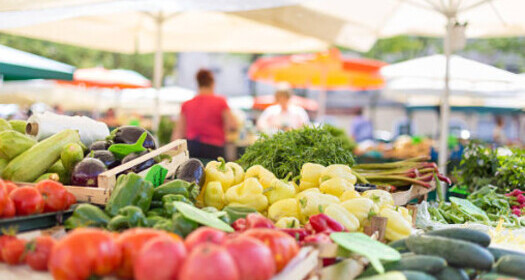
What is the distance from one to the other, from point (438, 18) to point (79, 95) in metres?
17.7

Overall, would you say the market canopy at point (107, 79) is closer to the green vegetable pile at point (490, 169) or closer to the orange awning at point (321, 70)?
the orange awning at point (321, 70)

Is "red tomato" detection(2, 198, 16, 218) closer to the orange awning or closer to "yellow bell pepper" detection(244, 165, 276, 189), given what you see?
"yellow bell pepper" detection(244, 165, 276, 189)

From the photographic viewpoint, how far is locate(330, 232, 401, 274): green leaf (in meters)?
1.85

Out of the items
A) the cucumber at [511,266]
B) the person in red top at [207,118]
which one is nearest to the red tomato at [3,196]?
the cucumber at [511,266]

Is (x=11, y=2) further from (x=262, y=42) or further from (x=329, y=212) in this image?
(x=262, y=42)

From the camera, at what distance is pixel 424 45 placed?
24891 millimetres

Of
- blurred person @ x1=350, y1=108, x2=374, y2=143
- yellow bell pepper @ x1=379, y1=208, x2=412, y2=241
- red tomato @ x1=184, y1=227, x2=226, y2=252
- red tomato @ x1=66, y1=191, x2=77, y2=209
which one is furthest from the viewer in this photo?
blurred person @ x1=350, y1=108, x2=374, y2=143

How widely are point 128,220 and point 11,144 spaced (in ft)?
4.16

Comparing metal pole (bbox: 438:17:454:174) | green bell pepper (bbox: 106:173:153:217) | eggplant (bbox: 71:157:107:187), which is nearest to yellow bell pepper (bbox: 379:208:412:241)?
green bell pepper (bbox: 106:173:153:217)

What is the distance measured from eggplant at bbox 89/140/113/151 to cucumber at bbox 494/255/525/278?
2.29 meters

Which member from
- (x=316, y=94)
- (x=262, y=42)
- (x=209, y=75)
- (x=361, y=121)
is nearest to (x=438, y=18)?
(x=262, y=42)

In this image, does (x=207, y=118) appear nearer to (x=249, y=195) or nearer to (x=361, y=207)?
(x=249, y=195)

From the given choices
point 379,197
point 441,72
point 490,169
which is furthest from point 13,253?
point 441,72

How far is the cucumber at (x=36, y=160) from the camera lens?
2.74 meters
